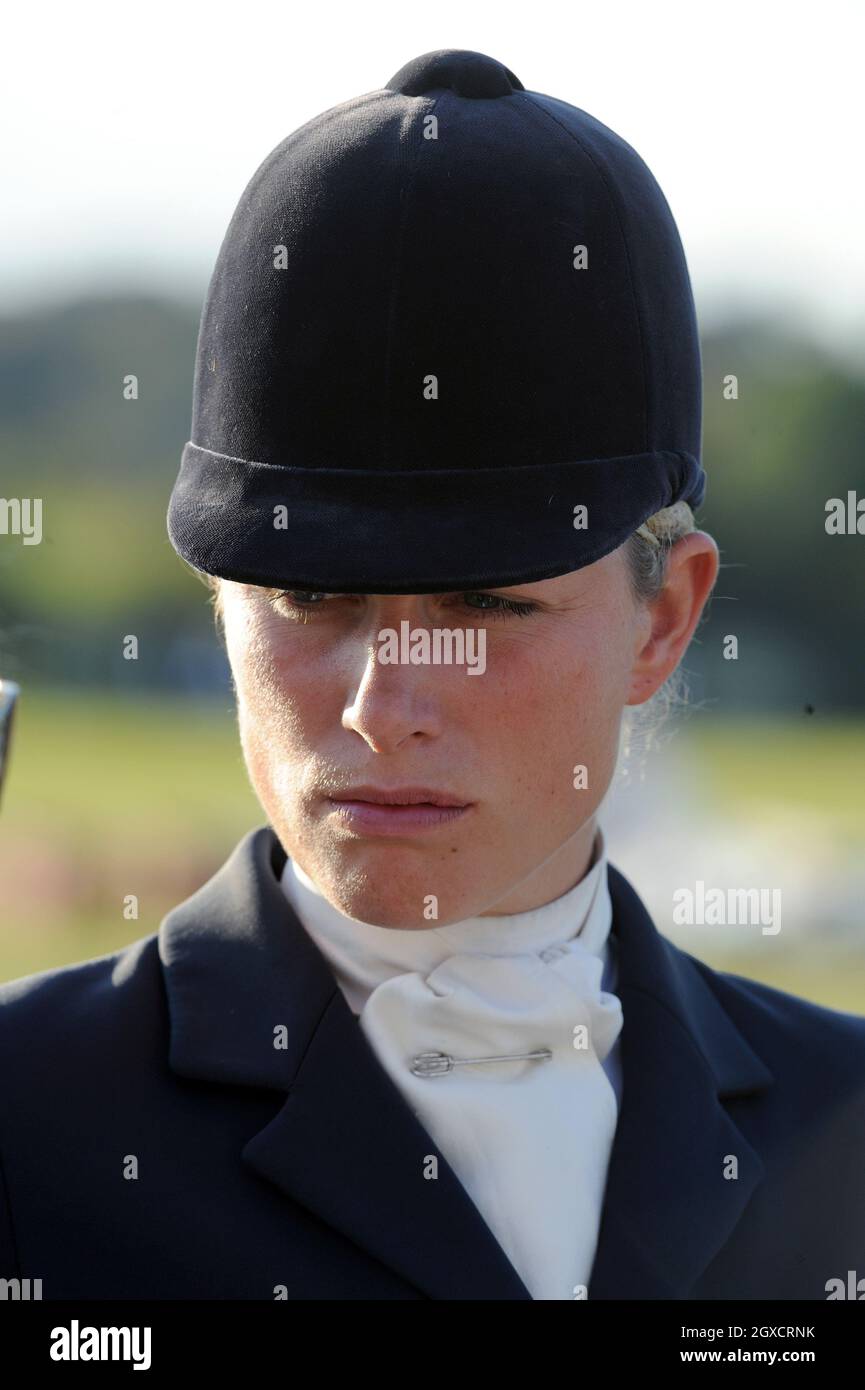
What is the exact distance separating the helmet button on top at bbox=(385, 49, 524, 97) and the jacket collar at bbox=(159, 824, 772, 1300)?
2.97ft

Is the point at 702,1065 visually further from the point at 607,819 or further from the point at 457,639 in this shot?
the point at 457,639

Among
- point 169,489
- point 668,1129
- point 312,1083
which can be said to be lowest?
point 668,1129

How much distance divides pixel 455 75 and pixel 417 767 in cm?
77

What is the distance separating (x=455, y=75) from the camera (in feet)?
5.87

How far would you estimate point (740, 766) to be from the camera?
24250mm

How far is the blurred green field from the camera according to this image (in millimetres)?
18516

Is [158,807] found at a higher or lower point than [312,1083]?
lower

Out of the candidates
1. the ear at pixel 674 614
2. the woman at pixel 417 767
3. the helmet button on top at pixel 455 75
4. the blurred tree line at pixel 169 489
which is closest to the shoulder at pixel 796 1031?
the woman at pixel 417 767

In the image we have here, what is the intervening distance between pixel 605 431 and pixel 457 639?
0.29 meters

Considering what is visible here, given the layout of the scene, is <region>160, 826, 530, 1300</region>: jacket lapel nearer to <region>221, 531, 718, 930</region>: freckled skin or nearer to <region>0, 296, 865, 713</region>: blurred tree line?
<region>221, 531, 718, 930</region>: freckled skin

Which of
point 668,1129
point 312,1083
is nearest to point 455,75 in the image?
point 312,1083

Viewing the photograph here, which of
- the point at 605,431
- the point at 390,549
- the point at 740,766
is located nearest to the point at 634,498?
the point at 605,431

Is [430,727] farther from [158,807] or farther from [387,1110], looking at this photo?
[158,807]

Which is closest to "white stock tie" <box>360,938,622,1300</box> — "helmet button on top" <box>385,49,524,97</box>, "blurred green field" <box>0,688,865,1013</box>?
"helmet button on top" <box>385,49,524,97</box>
